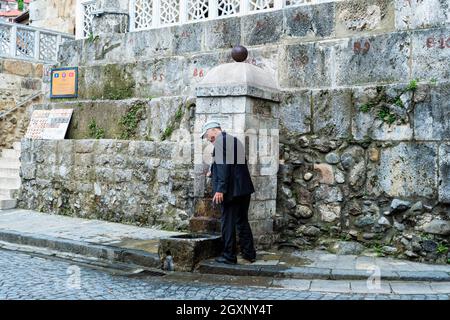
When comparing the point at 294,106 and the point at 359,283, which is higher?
the point at 294,106

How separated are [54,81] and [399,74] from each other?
23.7 ft

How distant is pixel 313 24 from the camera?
879 centimetres

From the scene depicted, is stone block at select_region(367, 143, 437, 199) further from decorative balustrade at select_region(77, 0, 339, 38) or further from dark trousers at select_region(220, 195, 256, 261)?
decorative balustrade at select_region(77, 0, 339, 38)

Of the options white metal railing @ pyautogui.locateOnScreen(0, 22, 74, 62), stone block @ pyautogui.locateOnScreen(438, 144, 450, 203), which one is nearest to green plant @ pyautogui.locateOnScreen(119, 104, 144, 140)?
stone block @ pyautogui.locateOnScreen(438, 144, 450, 203)

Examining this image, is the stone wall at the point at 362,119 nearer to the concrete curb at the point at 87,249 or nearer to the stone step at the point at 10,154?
the concrete curb at the point at 87,249

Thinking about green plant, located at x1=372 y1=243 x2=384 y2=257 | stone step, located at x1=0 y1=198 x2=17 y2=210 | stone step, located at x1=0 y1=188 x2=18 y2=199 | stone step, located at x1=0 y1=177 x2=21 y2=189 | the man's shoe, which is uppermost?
stone step, located at x1=0 y1=177 x2=21 y2=189

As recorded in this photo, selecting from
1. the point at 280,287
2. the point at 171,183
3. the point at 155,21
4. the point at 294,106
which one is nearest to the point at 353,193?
the point at 294,106

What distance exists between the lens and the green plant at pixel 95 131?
11039 mm

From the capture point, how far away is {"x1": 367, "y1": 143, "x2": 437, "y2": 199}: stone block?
7.47m

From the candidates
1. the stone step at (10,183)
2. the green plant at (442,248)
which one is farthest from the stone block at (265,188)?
the stone step at (10,183)

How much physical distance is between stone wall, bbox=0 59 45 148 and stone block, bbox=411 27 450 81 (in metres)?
10.3

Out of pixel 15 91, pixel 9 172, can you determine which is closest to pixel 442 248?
pixel 9 172
